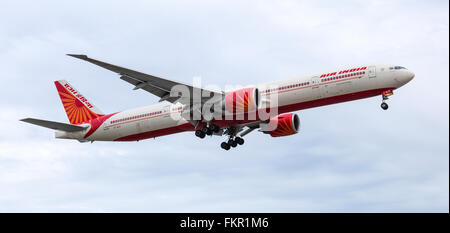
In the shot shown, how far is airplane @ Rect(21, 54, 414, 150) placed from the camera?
38.1 metres

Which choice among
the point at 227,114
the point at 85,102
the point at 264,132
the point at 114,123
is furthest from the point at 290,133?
the point at 85,102

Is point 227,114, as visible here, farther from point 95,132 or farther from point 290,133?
point 95,132

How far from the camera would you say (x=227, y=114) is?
40.9 meters

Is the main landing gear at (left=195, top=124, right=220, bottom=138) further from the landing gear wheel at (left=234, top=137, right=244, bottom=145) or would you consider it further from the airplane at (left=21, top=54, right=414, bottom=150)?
the landing gear wheel at (left=234, top=137, right=244, bottom=145)

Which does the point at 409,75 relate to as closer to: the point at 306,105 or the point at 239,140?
the point at 306,105

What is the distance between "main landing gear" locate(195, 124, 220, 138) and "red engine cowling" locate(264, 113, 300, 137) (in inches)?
215

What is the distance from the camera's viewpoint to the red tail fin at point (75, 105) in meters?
48.8

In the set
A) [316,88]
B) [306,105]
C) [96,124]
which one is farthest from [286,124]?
A: [96,124]

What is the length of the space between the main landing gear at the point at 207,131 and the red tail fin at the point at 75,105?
9944mm

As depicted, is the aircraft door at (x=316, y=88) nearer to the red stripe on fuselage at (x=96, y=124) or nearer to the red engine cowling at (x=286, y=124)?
the red engine cowling at (x=286, y=124)

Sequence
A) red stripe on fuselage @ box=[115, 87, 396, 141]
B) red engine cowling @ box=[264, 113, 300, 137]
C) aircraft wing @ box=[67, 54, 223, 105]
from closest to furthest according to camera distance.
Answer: aircraft wing @ box=[67, 54, 223, 105] < red stripe on fuselage @ box=[115, 87, 396, 141] < red engine cowling @ box=[264, 113, 300, 137]

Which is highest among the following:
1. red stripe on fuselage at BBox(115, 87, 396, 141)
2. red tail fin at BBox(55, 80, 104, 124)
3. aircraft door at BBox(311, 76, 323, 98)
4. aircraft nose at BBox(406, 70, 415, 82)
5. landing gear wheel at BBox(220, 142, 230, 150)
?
red tail fin at BBox(55, 80, 104, 124)

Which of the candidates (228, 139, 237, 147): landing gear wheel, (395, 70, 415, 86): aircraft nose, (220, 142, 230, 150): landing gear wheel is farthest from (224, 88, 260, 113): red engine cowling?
(395, 70, 415, 86): aircraft nose

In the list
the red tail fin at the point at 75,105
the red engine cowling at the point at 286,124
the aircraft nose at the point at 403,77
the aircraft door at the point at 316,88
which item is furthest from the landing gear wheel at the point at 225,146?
the aircraft nose at the point at 403,77
